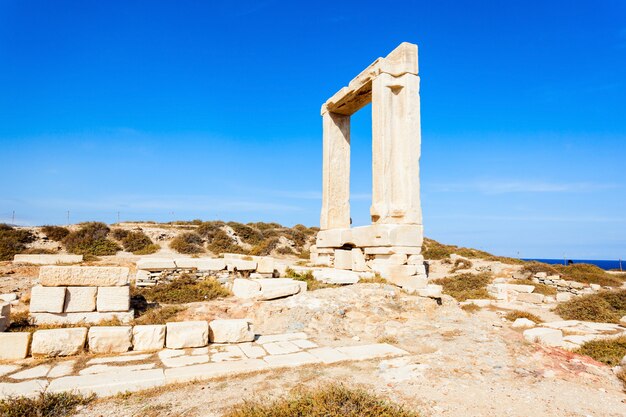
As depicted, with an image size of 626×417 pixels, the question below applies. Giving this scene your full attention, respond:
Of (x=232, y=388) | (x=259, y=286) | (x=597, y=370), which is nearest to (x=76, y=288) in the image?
(x=259, y=286)

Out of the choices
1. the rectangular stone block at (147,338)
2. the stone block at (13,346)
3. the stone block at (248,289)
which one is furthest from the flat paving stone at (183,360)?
the stone block at (248,289)

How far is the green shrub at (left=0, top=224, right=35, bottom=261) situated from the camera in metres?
18.5

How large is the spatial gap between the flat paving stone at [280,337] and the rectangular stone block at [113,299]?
258 centimetres

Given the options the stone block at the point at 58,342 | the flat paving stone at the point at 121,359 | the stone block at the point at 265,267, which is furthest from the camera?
the stone block at the point at 265,267

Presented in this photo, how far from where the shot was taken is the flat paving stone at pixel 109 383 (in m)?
→ 3.74

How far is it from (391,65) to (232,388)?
9289mm

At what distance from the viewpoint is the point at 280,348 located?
5363 millimetres

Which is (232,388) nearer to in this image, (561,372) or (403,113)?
(561,372)

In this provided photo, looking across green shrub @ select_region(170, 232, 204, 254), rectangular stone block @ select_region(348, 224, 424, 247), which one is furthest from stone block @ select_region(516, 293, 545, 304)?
green shrub @ select_region(170, 232, 204, 254)

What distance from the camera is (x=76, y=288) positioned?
21.2 feet

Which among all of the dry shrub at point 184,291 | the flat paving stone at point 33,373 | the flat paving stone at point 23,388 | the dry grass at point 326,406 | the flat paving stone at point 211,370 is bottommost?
the flat paving stone at point 33,373

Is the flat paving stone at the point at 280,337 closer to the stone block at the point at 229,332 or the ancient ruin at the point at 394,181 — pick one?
the stone block at the point at 229,332

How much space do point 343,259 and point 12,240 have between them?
18.4 metres

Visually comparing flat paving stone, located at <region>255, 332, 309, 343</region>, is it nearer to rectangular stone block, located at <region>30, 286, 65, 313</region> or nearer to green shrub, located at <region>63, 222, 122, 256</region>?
rectangular stone block, located at <region>30, 286, 65, 313</region>
